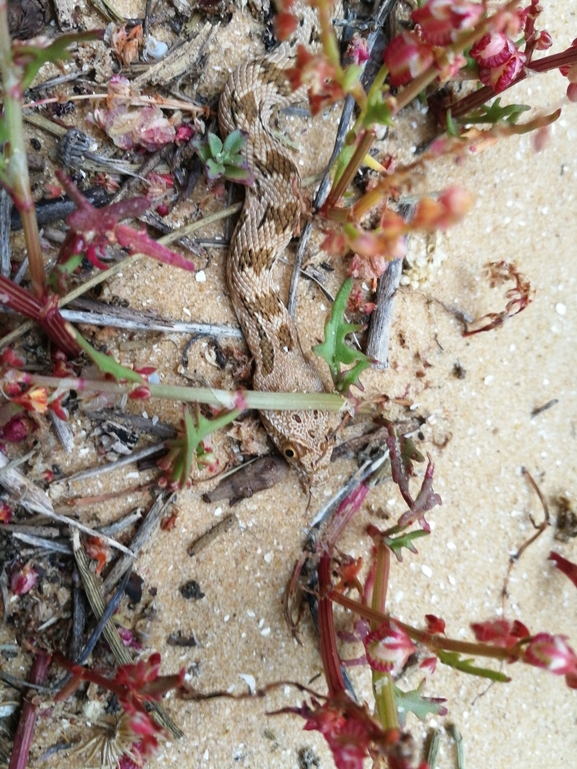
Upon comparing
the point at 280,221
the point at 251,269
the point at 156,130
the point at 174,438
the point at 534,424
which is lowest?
the point at 174,438

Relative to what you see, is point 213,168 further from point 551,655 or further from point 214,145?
point 551,655

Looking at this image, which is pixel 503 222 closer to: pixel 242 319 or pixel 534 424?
pixel 534 424

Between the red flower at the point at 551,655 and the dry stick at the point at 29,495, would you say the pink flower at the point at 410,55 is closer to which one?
the red flower at the point at 551,655

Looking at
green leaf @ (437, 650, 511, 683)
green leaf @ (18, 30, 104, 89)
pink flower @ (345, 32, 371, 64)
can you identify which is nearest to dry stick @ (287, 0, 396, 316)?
pink flower @ (345, 32, 371, 64)

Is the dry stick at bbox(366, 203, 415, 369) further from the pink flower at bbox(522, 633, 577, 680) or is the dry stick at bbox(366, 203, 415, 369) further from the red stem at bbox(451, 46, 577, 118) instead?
the pink flower at bbox(522, 633, 577, 680)

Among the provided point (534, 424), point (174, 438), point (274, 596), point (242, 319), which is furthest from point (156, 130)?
point (534, 424)

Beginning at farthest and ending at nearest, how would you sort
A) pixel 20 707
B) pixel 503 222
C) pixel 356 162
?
pixel 503 222, pixel 20 707, pixel 356 162
